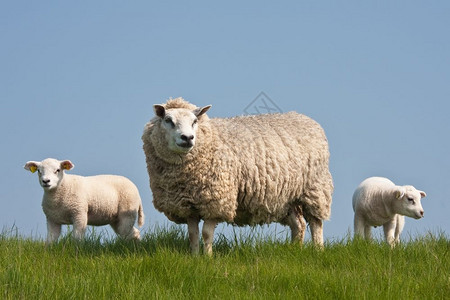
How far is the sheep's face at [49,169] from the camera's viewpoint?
9.14 m

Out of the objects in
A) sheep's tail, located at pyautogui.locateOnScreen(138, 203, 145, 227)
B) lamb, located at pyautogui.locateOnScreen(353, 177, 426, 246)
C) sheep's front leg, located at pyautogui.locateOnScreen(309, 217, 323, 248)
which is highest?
lamb, located at pyautogui.locateOnScreen(353, 177, 426, 246)

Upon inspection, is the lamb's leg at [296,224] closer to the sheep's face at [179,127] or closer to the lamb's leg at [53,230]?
the sheep's face at [179,127]

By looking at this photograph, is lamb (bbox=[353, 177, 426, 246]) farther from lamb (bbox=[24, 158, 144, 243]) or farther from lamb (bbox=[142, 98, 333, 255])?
lamb (bbox=[24, 158, 144, 243])

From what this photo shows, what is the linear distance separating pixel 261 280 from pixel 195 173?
6.13 ft

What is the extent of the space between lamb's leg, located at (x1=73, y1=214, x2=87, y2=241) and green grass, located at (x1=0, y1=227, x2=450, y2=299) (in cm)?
47

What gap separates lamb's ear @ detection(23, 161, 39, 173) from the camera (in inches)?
362

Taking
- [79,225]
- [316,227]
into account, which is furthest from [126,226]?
[316,227]

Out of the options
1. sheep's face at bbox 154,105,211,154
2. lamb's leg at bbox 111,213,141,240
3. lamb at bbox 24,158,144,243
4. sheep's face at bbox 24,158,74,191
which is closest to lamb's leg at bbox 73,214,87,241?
lamb at bbox 24,158,144,243

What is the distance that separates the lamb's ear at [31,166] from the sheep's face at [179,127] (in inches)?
92.1

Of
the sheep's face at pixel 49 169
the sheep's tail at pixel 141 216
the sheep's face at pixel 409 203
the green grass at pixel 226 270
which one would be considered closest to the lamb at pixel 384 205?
the sheep's face at pixel 409 203

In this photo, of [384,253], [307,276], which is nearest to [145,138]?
[307,276]

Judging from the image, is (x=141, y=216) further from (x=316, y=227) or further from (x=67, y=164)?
(x=316, y=227)

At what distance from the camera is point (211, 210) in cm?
794

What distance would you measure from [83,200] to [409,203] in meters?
5.97
